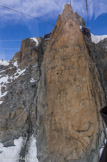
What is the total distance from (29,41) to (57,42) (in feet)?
38.7

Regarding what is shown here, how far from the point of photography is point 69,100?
1247 cm

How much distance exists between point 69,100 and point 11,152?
8.83 metres

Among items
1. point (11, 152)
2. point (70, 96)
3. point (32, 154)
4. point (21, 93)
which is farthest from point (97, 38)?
point (11, 152)

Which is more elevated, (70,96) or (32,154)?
(70,96)

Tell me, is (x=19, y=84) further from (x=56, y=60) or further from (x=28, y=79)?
(x=56, y=60)

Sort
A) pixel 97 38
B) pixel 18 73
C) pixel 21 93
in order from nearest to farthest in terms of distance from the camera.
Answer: pixel 97 38
pixel 21 93
pixel 18 73

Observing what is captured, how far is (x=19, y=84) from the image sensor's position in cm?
2309

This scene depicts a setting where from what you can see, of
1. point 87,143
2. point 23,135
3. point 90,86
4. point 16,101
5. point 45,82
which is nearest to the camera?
point 87,143

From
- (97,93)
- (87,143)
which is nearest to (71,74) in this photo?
(97,93)

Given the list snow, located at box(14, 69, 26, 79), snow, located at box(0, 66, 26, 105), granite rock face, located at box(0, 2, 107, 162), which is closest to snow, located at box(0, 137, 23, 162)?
granite rock face, located at box(0, 2, 107, 162)

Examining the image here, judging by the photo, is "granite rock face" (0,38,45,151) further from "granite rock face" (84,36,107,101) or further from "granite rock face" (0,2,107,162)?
"granite rock face" (84,36,107,101)

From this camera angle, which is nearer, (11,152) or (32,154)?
(32,154)

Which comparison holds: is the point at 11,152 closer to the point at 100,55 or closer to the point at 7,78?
the point at 7,78

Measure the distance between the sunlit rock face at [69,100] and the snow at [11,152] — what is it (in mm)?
3480
